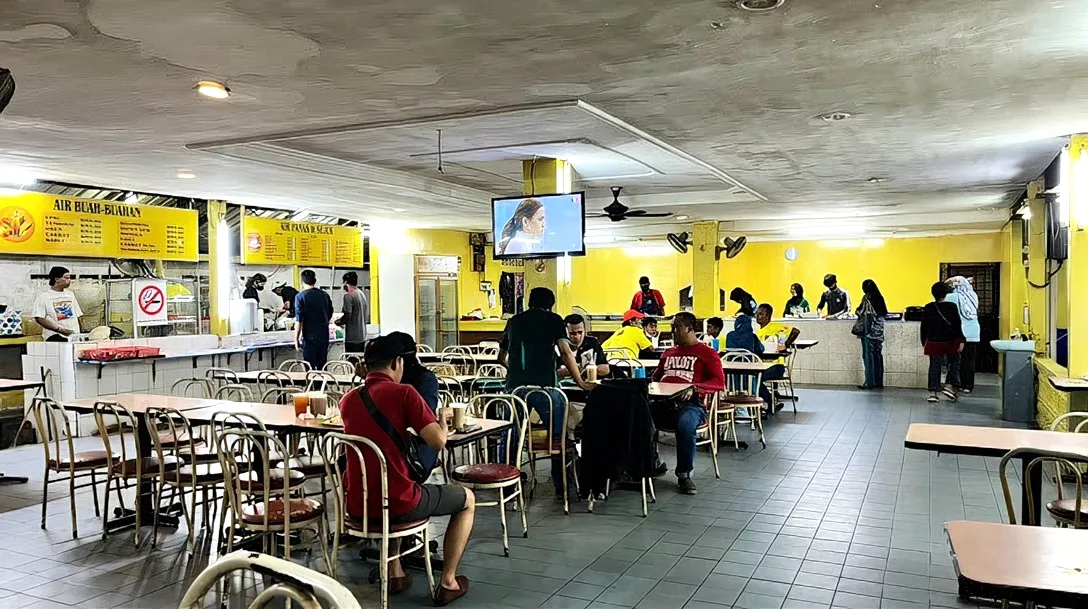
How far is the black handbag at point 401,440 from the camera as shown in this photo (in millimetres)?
3434

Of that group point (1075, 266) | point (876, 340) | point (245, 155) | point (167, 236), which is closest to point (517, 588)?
point (245, 155)

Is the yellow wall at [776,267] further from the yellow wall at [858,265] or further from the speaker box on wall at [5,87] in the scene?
the speaker box on wall at [5,87]

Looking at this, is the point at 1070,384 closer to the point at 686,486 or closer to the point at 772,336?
the point at 686,486

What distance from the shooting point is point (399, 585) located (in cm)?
379

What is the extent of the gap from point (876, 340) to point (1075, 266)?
5202 millimetres

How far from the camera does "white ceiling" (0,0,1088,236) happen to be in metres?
3.26

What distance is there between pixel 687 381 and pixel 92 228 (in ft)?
22.5

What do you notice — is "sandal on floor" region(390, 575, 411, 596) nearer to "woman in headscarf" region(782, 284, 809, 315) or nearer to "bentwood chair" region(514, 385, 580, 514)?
"bentwood chair" region(514, 385, 580, 514)

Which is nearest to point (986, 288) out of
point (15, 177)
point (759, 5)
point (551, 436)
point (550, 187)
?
point (550, 187)

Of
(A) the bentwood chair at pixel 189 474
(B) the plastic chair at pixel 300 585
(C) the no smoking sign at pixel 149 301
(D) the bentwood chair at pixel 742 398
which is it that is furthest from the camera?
(C) the no smoking sign at pixel 149 301

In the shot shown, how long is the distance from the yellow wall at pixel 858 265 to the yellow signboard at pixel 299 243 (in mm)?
8162

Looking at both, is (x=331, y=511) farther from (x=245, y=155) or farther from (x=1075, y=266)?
(x=1075, y=266)

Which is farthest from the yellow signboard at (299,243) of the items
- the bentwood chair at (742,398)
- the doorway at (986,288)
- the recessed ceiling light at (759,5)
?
the doorway at (986,288)

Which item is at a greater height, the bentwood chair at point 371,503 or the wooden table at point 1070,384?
the wooden table at point 1070,384
